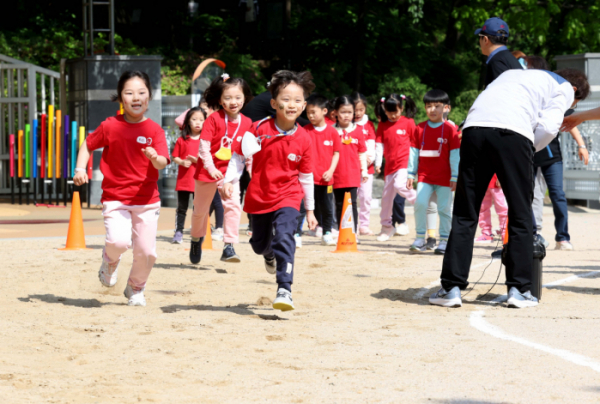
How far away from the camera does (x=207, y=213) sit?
8.15 meters

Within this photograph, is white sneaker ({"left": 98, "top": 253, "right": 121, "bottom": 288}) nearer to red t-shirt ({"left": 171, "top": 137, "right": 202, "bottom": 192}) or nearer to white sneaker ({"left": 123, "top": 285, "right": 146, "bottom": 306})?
white sneaker ({"left": 123, "top": 285, "right": 146, "bottom": 306})

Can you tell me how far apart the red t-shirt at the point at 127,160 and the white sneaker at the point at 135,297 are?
66cm

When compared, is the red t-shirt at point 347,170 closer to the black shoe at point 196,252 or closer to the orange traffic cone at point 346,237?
the orange traffic cone at point 346,237

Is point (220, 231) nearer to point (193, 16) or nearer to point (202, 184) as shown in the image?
point (202, 184)

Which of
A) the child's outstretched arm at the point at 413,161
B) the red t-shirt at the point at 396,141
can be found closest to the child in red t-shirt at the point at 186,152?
the red t-shirt at the point at 396,141

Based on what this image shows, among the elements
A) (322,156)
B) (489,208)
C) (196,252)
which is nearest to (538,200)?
(489,208)

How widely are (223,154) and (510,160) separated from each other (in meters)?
2.80

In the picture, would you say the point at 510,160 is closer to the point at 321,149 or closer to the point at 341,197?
the point at 321,149

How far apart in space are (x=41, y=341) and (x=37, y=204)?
38.9ft

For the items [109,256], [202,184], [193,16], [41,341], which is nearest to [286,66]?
[193,16]

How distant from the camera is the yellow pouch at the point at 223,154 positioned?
7.72 metres

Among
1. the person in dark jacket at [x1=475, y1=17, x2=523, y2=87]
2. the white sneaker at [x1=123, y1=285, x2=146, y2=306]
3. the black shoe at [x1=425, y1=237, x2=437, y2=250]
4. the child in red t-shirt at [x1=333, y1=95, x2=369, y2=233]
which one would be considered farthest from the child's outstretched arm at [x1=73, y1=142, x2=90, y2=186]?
the child in red t-shirt at [x1=333, y1=95, x2=369, y2=233]

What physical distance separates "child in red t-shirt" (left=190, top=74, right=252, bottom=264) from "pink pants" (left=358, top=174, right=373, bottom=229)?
3.72 m

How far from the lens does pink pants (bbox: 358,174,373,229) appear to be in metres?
11.7
